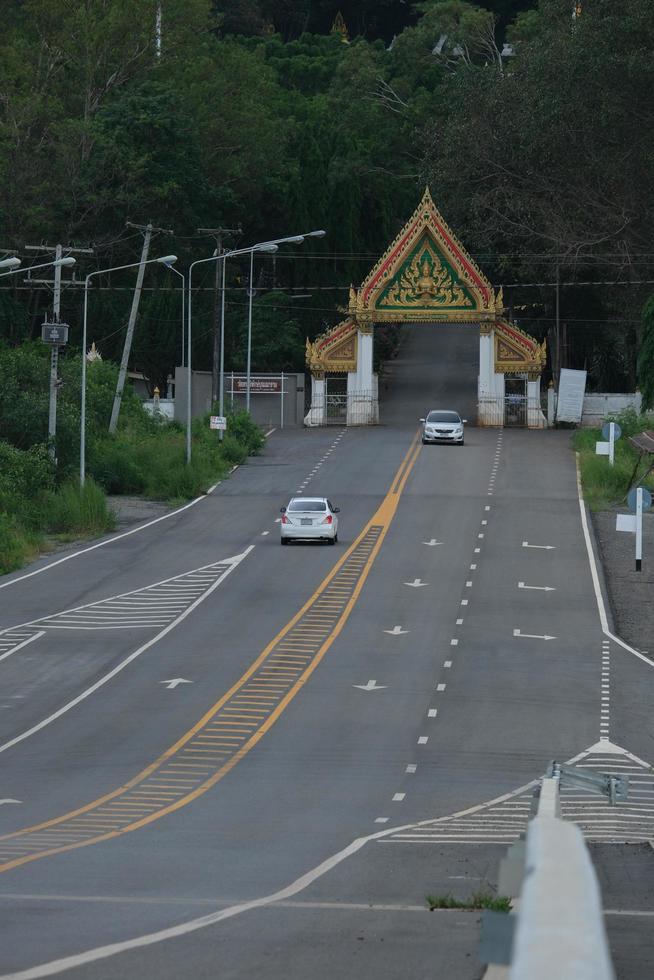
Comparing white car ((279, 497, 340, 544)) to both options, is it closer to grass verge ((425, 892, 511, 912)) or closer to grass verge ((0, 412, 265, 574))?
grass verge ((0, 412, 265, 574))

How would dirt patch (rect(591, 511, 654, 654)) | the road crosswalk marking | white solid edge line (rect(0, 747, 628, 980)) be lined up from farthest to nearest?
1. dirt patch (rect(591, 511, 654, 654))
2. the road crosswalk marking
3. white solid edge line (rect(0, 747, 628, 980))

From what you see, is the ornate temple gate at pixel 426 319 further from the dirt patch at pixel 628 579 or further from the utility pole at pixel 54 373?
the utility pole at pixel 54 373

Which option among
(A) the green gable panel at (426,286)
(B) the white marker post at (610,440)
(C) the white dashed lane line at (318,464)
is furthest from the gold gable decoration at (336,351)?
(B) the white marker post at (610,440)

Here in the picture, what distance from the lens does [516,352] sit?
87.9 metres

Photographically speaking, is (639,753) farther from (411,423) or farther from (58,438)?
(411,423)

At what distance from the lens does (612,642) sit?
3881 cm

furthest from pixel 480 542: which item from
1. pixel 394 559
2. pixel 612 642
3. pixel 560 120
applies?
pixel 560 120

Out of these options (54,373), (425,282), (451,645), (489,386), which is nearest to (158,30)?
(425,282)

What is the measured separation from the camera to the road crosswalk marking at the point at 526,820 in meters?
20.5

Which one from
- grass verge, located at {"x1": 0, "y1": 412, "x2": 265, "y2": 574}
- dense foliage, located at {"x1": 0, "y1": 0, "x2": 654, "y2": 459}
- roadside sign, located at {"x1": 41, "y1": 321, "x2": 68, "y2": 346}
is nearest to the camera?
grass verge, located at {"x1": 0, "y1": 412, "x2": 265, "y2": 574}

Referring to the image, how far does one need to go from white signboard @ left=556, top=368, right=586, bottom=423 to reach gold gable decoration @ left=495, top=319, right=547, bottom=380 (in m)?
1.51

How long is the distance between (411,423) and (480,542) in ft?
119

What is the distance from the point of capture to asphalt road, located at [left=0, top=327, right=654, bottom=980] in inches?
577

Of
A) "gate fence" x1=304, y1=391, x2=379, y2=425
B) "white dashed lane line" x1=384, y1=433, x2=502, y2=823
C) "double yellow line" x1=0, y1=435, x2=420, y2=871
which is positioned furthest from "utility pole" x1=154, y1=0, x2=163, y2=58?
"double yellow line" x1=0, y1=435, x2=420, y2=871
